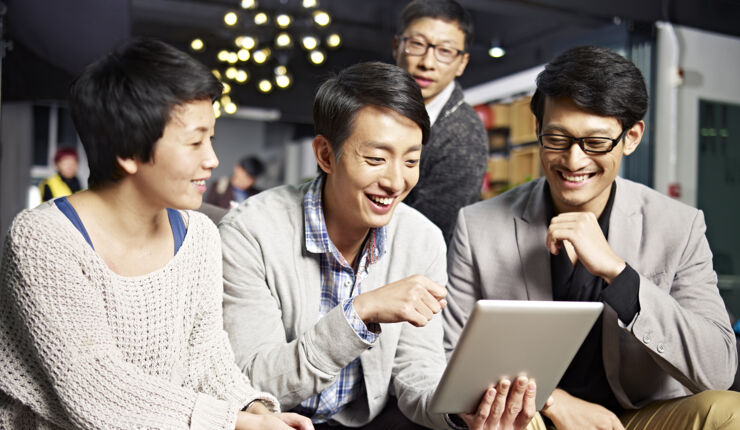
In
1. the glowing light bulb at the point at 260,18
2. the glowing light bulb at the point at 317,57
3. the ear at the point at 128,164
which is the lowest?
the ear at the point at 128,164

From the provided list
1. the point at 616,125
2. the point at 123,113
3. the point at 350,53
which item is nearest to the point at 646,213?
the point at 616,125

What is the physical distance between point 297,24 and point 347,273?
5.37m

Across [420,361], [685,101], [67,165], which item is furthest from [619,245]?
[67,165]

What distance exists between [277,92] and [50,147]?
4215 mm

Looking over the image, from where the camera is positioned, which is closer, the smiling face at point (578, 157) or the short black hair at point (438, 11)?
the smiling face at point (578, 157)

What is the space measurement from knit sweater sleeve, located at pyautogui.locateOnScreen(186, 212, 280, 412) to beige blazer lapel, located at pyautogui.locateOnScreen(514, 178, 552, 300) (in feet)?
2.79

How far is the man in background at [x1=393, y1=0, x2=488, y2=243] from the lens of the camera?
2.50 m

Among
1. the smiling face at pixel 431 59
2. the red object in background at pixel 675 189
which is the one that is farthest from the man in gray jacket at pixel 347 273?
the red object in background at pixel 675 189

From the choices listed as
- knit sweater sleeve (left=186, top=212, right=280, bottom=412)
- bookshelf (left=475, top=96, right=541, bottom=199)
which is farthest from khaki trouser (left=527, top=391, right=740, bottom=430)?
bookshelf (left=475, top=96, right=541, bottom=199)

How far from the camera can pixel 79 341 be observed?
127 cm

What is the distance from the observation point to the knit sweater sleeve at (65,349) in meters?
1.25

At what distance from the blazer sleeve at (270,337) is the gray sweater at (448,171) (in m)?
0.85

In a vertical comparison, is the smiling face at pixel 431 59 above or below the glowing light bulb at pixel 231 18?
below

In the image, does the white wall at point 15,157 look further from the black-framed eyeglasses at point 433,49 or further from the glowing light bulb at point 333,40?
the black-framed eyeglasses at point 433,49
